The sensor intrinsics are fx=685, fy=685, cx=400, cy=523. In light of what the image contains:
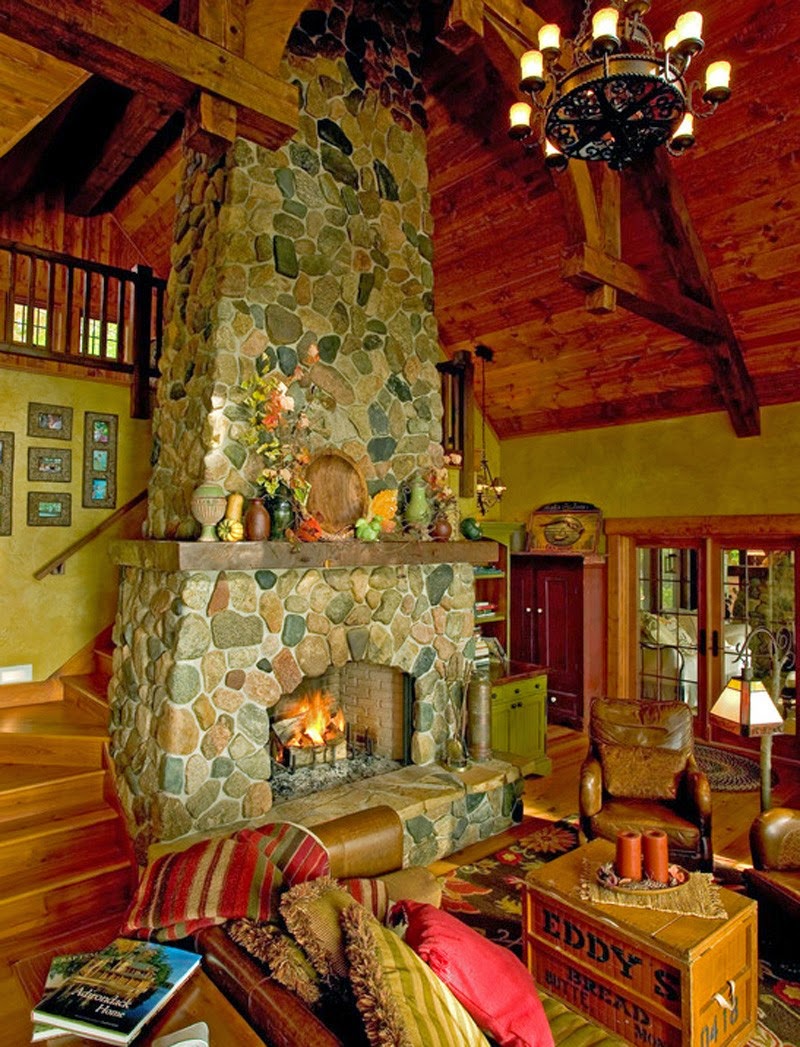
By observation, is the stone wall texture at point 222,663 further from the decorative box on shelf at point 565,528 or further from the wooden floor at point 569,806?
the decorative box on shelf at point 565,528

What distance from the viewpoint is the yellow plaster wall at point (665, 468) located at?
595 cm

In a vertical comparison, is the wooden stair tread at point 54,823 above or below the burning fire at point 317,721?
below

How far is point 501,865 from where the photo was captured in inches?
159

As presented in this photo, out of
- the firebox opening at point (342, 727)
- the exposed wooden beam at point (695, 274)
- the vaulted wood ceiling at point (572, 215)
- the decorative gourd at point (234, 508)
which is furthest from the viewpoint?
the exposed wooden beam at point (695, 274)

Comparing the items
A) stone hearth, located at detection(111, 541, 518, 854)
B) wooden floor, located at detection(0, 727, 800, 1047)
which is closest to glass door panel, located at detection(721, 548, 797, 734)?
wooden floor, located at detection(0, 727, 800, 1047)

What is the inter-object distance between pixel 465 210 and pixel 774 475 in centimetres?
357

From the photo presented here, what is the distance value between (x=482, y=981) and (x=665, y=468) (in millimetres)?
5725

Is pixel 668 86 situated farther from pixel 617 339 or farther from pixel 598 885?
pixel 617 339

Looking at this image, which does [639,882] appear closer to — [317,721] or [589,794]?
[589,794]

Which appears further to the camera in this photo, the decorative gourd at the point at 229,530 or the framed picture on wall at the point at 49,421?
the framed picture on wall at the point at 49,421

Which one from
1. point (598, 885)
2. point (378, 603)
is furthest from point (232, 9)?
point (598, 885)

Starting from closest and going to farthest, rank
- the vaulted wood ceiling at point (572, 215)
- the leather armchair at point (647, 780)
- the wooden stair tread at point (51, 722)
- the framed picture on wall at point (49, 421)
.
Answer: the leather armchair at point (647, 780) < the vaulted wood ceiling at point (572, 215) < the wooden stair tread at point (51, 722) < the framed picture on wall at point (49, 421)

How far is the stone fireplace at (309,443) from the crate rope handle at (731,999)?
1770mm

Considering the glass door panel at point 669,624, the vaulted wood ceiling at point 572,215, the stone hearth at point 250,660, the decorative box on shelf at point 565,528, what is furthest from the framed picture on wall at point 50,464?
the glass door panel at point 669,624
